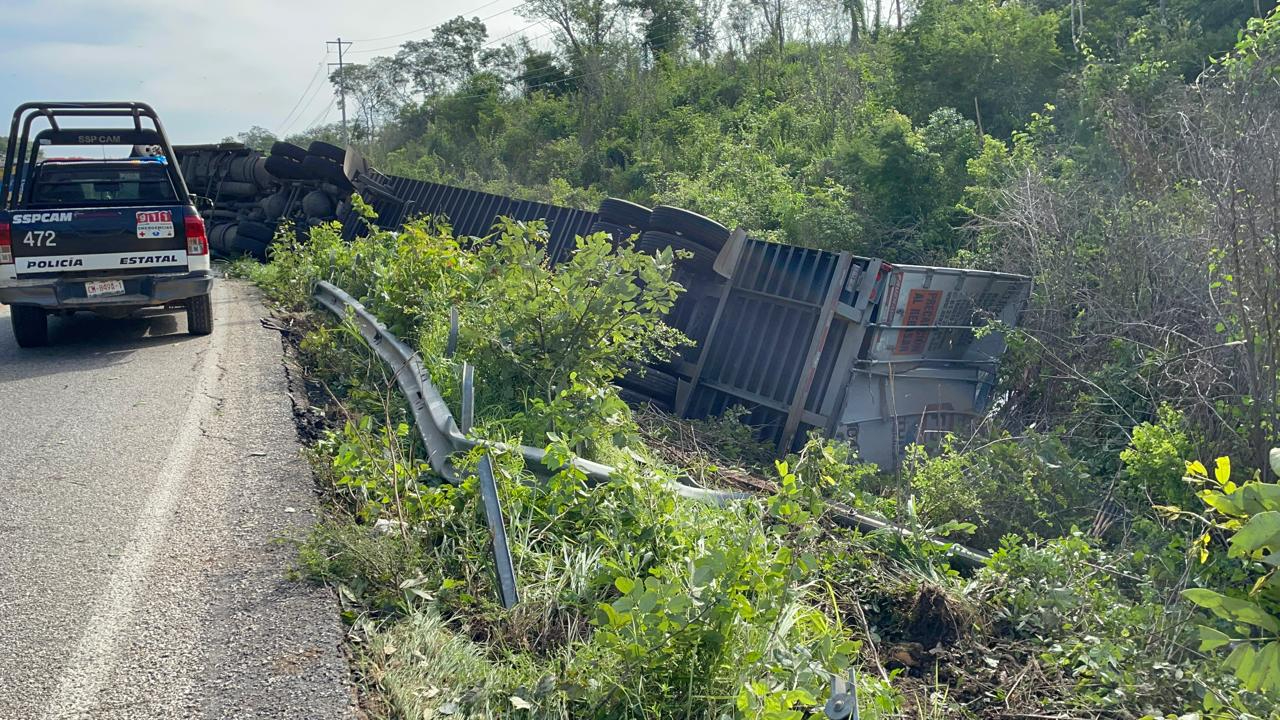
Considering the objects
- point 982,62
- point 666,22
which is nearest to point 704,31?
point 666,22

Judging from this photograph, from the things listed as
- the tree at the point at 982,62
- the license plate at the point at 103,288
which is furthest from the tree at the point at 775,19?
the license plate at the point at 103,288

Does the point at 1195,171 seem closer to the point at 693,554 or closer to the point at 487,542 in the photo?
the point at 693,554

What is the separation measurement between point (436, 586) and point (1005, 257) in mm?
8501

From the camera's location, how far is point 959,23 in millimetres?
19344

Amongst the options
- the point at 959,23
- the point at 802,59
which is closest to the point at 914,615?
the point at 959,23

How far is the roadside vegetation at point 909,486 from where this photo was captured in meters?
3.60

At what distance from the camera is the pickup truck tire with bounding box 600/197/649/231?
11.4 meters

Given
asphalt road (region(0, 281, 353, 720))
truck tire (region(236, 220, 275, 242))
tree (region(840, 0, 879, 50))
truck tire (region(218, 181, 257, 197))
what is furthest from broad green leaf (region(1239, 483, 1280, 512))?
tree (region(840, 0, 879, 50))

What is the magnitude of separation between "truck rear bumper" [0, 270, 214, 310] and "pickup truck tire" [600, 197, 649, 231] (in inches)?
180

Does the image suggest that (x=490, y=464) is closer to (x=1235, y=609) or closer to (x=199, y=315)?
(x=1235, y=609)

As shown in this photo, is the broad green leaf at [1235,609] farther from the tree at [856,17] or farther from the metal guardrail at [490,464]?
the tree at [856,17]

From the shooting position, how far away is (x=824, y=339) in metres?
9.63

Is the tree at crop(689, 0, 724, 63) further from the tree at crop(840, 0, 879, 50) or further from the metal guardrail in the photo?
the metal guardrail

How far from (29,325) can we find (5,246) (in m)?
0.86
